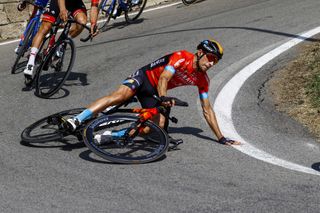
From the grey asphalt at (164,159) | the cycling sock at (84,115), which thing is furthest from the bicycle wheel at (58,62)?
the cycling sock at (84,115)

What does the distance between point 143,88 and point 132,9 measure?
31.8ft

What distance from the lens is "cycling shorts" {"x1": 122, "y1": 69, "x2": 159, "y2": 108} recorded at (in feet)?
26.0

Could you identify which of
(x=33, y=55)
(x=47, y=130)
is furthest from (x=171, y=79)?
(x=33, y=55)

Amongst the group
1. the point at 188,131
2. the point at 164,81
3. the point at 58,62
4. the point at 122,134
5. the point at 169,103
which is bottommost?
the point at 188,131

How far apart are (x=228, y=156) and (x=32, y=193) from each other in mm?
2347

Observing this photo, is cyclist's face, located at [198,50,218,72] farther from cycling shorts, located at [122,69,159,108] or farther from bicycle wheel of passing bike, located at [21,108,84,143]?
bicycle wheel of passing bike, located at [21,108,84,143]

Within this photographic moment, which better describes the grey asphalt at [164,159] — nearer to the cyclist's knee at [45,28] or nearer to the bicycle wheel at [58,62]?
the bicycle wheel at [58,62]

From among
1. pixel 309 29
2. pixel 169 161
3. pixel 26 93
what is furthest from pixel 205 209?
pixel 309 29

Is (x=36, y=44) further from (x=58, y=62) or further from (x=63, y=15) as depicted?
(x=63, y=15)

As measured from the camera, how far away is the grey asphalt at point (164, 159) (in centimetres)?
618

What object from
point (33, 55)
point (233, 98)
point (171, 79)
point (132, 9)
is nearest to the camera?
point (171, 79)

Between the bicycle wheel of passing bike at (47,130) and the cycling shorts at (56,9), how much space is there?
8.89 ft

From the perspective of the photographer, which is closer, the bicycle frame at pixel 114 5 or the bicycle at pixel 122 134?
the bicycle at pixel 122 134

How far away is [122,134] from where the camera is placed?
761 centimetres
